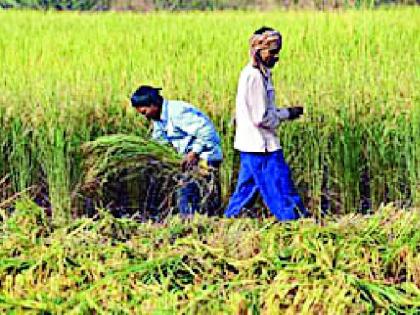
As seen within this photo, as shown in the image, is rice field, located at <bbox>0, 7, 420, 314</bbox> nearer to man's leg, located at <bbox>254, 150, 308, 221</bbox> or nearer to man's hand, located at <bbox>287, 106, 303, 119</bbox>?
man's leg, located at <bbox>254, 150, 308, 221</bbox>

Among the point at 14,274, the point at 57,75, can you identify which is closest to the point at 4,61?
the point at 57,75

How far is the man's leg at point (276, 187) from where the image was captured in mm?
3854

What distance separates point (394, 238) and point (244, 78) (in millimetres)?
1445

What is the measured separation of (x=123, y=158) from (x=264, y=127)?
619 mm

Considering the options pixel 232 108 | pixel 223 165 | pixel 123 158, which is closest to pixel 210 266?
pixel 123 158

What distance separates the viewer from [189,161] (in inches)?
152

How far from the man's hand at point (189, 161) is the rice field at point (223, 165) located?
2.5 inches

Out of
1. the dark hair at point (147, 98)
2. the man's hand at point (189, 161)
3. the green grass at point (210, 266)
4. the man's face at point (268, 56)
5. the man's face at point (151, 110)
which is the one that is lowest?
the green grass at point (210, 266)

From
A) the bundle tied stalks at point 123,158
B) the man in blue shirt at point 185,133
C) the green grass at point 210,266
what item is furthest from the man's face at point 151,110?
the green grass at point 210,266

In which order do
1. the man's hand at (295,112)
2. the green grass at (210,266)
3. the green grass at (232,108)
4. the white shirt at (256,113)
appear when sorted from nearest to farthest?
1. the green grass at (210,266)
2. the white shirt at (256,113)
3. the man's hand at (295,112)
4. the green grass at (232,108)

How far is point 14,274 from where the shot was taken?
7.67ft

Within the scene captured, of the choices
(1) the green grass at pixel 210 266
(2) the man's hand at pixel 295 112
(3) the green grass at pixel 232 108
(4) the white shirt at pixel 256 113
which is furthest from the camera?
(3) the green grass at pixel 232 108

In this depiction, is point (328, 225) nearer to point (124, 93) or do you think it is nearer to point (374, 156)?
point (374, 156)

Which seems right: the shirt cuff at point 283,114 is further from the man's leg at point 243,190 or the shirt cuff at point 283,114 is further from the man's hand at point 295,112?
the man's leg at point 243,190
